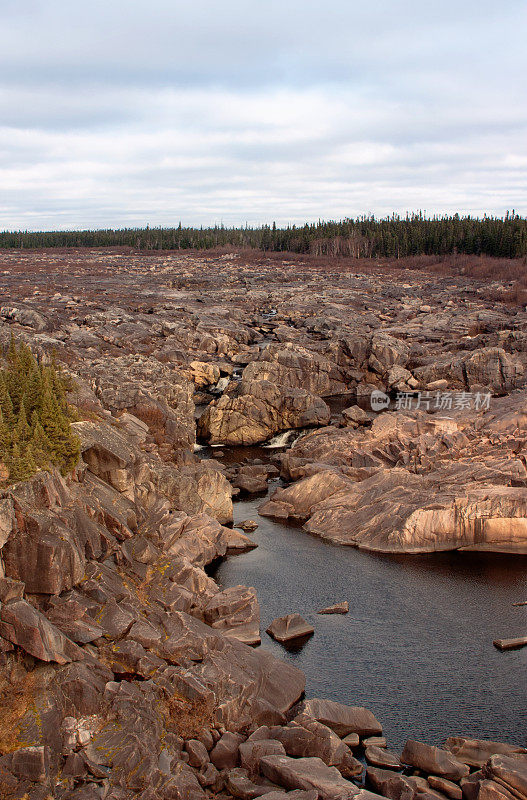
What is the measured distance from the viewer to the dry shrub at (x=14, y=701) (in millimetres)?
17750

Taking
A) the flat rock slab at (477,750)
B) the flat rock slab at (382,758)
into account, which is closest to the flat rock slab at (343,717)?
the flat rock slab at (382,758)

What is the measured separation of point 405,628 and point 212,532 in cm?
1252

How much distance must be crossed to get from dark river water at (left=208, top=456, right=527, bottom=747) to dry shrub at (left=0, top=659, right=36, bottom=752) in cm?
1145

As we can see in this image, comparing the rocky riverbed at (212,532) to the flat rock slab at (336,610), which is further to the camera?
the flat rock slab at (336,610)

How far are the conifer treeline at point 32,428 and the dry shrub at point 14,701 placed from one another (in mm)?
6995

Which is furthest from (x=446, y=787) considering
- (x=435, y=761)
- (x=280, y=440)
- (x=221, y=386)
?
(x=221, y=386)

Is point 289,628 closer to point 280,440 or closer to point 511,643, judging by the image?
point 511,643

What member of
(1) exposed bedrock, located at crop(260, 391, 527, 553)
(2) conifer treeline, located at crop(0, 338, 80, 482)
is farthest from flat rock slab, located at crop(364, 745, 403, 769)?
(1) exposed bedrock, located at crop(260, 391, 527, 553)

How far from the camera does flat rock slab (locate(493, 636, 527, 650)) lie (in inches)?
1125

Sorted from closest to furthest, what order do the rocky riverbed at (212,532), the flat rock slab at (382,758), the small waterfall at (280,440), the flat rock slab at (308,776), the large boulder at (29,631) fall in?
the flat rock slab at (308,776), the rocky riverbed at (212,532), the large boulder at (29,631), the flat rock slab at (382,758), the small waterfall at (280,440)

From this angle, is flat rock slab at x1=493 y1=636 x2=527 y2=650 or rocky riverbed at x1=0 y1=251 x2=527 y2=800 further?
flat rock slab at x1=493 y1=636 x2=527 y2=650

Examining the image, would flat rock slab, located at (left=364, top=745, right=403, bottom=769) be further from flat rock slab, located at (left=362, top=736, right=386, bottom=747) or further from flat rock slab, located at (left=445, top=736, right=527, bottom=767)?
flat rock slab, located at (left=445, top=736, right=527, bottom=767)

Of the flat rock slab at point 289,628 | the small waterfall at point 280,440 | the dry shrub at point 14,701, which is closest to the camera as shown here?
the dry shrub at point 14,701

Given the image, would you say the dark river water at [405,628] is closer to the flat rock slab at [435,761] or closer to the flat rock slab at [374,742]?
the flat rock slab at [374,742]
